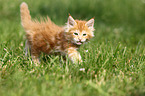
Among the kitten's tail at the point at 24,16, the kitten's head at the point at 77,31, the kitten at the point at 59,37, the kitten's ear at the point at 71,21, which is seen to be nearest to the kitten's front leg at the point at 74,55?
the kitten at the point at 59,37

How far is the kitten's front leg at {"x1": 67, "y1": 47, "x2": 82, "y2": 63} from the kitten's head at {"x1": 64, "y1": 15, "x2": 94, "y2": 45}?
15cm

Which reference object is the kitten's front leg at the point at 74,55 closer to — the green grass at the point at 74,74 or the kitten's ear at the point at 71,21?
the green grass at the point at 74,74

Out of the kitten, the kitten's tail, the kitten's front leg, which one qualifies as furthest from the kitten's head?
the kitten's tail

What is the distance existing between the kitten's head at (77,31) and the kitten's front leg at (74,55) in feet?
0.48

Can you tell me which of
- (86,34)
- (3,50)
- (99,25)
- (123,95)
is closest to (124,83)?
(123,95)

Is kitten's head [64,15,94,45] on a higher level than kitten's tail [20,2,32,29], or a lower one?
lower

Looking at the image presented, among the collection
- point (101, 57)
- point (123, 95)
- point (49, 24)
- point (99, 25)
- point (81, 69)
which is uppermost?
point (99, 25)

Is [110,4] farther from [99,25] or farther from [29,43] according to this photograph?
[29,43]

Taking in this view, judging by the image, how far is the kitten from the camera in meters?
3.36

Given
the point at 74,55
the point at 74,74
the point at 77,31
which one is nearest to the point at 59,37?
the point at 77,31

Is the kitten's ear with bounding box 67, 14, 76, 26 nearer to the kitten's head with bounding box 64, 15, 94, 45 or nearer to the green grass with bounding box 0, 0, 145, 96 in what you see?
the kitten's head with bounding box 64, 15, 94, 45

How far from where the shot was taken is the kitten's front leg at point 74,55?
3151mm

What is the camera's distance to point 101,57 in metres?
3.15

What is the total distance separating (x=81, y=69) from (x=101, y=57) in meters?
0.48
